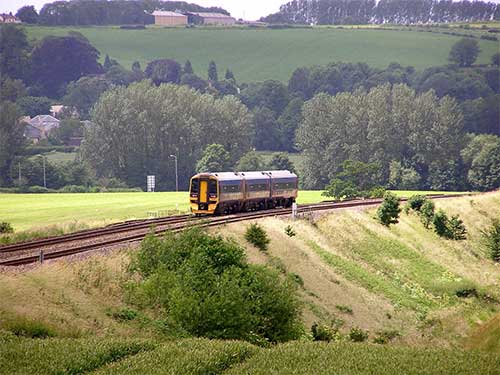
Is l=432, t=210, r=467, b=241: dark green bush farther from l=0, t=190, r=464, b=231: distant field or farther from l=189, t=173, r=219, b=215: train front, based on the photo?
l=189, t=173, r=219, b=215: train front

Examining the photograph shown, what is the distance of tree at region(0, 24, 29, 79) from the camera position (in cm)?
17838

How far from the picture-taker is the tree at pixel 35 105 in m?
183

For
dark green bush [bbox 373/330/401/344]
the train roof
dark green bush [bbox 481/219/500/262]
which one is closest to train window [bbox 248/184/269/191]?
the train roof

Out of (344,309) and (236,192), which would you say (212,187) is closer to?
(236,192)

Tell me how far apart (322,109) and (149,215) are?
7201 centimetres

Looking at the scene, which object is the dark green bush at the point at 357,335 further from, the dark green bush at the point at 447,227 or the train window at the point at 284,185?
the dark green bush at the point at 447,227

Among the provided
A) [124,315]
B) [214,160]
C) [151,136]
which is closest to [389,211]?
[124,315]

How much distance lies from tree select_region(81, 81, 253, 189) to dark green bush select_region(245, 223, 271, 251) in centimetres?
7307

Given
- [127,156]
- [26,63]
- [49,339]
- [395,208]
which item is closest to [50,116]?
[26,63]

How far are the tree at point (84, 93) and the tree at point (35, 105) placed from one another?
4.42 metres

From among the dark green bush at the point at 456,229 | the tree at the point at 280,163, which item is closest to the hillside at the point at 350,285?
the dark green bush at the point at 456,229

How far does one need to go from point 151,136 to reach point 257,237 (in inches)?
3043

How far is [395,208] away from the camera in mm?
66000

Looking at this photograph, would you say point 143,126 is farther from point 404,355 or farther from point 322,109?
point 404,355
